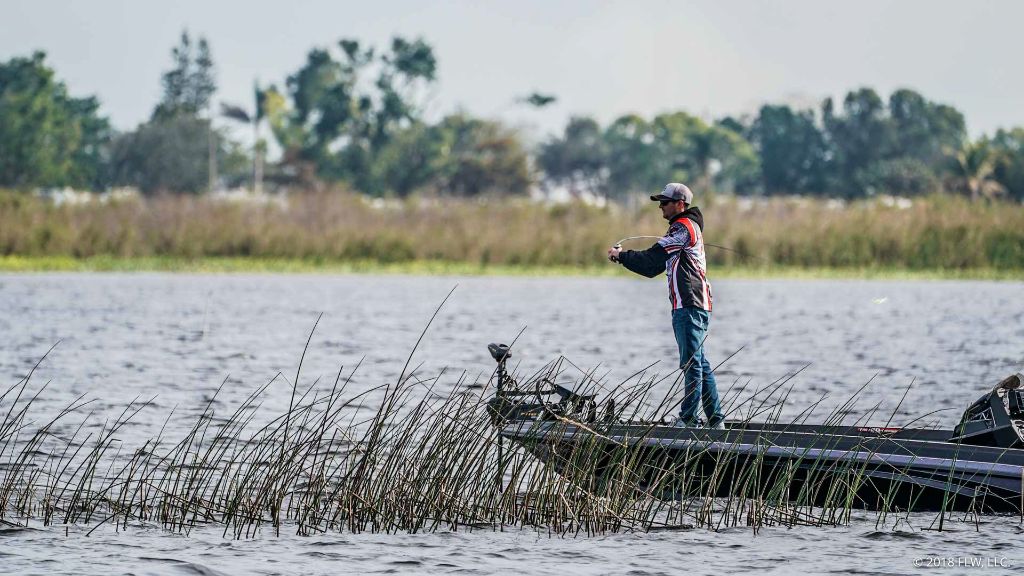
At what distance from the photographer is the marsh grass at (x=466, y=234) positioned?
158ft

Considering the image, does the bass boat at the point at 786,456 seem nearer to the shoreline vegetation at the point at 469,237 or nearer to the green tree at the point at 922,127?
the shoreline vegetation at the point at 469,237

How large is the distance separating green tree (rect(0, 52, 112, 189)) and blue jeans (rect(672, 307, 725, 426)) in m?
78.6

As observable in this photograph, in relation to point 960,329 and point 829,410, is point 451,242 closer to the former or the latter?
point 960,329

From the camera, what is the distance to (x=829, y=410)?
19656mm

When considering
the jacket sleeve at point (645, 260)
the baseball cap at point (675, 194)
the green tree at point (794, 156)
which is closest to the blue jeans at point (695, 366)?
the jacket sleeve at point (645, 260)

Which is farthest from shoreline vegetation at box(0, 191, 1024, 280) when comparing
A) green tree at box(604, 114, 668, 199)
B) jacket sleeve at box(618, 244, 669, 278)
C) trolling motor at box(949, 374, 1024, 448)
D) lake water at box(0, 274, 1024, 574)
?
green tree at box(604, 114, 668, 199)

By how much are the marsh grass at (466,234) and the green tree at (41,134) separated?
39823 mm

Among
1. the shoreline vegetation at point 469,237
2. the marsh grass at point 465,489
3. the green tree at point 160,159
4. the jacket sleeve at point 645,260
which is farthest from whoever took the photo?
the green tree at point 160,159

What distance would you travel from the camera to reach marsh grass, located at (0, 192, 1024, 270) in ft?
158

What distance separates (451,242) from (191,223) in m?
8.02

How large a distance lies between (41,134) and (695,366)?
8409cm

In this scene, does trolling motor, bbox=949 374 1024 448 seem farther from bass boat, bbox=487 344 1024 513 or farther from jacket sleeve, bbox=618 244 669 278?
jacket sleeve, bbox=618 244 669 278

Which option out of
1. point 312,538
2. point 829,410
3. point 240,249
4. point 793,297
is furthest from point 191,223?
point 312,538

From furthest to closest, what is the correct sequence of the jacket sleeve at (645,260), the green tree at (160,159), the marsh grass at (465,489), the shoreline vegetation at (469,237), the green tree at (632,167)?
the green tree at (632,167) < the green tree at (160,159) < the shoreline vegetation at (469,237) < the jacket sleeve at (645,260) < the marsh grass at (465,489)
